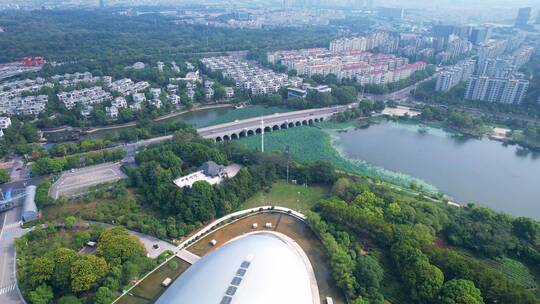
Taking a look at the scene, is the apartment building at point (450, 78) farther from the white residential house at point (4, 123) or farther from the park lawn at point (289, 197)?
the white residential house at point (4, 123)

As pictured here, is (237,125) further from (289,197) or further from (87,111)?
(87,111)

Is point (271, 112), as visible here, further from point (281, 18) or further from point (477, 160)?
point (281, 18)

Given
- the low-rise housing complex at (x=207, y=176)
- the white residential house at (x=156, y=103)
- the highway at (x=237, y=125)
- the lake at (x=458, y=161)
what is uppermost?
the low-rise housing complex at (x=207, y=176)

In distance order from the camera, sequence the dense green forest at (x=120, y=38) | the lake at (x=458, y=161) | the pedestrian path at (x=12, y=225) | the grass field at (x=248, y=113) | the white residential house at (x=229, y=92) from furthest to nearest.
→ the dense green forest at (x=120, y=38), the white residential house at (x=229, y=92), the grass field at (x=248, y=113), the lake at (x=458, y=161), the pedestrian path at (x=12, y=225)

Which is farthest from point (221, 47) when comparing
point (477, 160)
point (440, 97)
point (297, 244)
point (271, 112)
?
point (297, 244)

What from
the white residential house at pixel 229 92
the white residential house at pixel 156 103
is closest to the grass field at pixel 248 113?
the white residential house at pixel 229 92

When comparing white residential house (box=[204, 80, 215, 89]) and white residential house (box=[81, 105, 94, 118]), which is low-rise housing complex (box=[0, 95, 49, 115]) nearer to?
white residential house (box=[81, 105, 94, 118])

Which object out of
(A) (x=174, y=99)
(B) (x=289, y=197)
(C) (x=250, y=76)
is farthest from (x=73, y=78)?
(B) (x=289, y=197)
